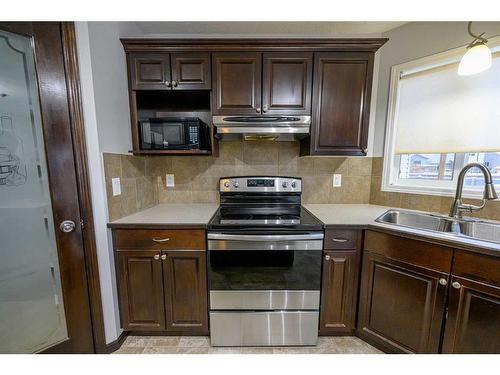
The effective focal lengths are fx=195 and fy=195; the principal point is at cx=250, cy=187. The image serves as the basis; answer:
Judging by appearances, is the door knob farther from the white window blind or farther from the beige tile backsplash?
the white window blind

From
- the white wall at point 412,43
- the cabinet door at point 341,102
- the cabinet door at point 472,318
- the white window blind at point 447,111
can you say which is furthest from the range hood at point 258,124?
the cabinet door at point 472,318

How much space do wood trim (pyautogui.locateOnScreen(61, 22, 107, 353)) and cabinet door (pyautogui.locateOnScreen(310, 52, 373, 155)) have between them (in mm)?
1566

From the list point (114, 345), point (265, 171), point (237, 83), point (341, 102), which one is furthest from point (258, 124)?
point (114, 345)

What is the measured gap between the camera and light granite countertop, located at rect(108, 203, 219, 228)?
1.34m

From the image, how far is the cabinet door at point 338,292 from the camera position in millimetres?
1375

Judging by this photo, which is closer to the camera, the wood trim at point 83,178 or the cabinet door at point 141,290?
the wood trim at point 83,178

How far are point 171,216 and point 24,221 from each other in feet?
2.55

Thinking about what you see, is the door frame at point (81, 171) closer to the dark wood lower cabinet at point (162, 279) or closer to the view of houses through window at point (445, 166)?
the dark wood lower cabinet at point (162, 279)

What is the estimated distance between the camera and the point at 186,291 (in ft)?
4.59

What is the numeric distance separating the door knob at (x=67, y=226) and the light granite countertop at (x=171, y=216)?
19cm

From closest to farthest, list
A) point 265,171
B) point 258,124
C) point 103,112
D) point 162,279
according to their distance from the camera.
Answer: point 103,112
point 162,279
point 258,124
point 265,171

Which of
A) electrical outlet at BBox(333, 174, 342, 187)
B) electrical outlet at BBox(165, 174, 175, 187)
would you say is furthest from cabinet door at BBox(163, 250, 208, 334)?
electrical outlet at BBox(333, 174, 342, 187)

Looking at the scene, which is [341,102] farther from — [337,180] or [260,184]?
[260,184]
